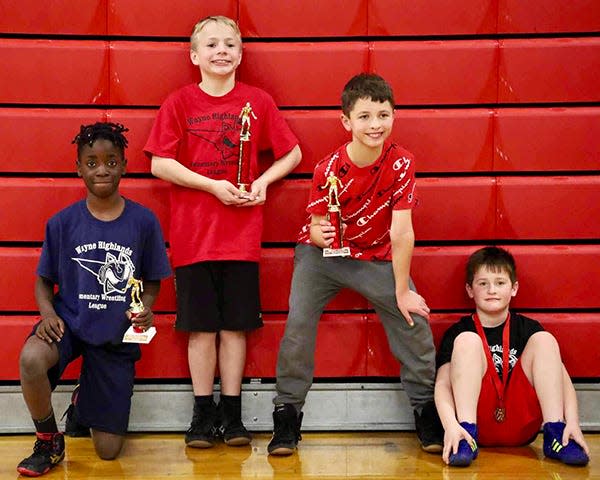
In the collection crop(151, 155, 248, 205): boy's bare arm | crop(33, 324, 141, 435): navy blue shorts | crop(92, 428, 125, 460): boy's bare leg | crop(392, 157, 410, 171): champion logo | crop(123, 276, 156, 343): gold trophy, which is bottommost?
crop(92, 428, 125, 460): boy's bare leg

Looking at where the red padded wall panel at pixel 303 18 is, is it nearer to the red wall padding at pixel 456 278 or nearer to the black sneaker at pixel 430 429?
the red wall padding at pixel 456 278

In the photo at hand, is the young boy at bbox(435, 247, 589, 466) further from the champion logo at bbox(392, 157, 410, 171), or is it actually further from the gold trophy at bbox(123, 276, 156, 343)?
the gold trophy at bbox(123, 276, 156, 343)

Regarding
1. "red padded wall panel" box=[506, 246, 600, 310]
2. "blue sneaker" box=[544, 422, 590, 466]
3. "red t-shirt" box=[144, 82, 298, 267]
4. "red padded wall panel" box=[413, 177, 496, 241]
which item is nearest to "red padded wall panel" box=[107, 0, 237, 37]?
"red t-shirt" box=[144, 82, 298, 267]

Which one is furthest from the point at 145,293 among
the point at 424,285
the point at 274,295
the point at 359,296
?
the point at 424,285

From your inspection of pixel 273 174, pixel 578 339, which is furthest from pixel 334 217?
pixel 578 339

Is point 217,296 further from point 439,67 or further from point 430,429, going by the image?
point 439,67

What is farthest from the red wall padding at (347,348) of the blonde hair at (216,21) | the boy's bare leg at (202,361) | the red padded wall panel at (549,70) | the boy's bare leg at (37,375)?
the blonde hair at (216,21)

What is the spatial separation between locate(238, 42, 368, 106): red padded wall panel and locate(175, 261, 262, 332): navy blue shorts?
727 millimetres

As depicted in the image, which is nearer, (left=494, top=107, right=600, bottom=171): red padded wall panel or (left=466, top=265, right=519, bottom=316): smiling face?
(left=466, top=265, right=519, bottom=316): smiling face

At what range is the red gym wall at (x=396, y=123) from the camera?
3.73 metres

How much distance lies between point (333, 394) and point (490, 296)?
745 mm

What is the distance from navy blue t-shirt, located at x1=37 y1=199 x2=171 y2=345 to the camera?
11.1 feet

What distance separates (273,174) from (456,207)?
76 centimetres

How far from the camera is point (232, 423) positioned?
359 cm
